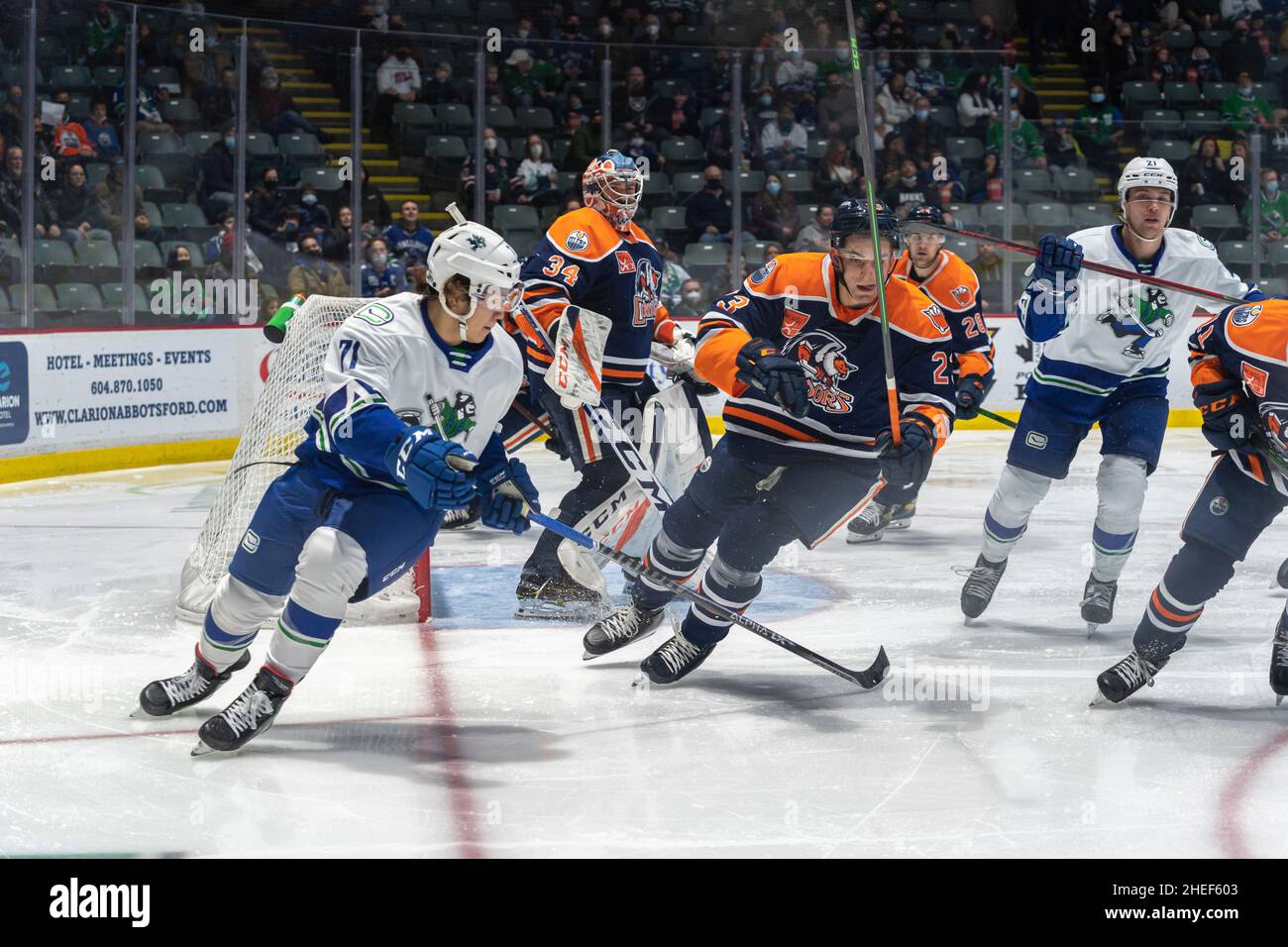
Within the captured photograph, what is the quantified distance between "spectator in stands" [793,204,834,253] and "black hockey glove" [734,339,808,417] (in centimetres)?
612

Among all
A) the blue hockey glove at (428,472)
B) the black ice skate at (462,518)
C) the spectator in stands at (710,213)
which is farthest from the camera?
the spectator in stands at (710,213)

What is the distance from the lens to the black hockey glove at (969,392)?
482 centimetres

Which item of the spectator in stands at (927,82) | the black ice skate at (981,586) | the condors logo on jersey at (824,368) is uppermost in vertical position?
the spectator in stands at (927,82)

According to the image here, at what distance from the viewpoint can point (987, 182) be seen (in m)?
9.91

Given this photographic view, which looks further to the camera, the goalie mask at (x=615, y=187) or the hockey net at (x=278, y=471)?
the goalie mask at (x=615, y=187)

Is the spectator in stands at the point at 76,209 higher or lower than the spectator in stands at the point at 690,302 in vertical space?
higher

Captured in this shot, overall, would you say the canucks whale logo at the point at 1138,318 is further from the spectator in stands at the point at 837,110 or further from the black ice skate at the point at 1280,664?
the spectator in stands at the point at 837,110

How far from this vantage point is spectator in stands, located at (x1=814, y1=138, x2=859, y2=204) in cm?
984

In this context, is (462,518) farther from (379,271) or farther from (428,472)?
(379,271)

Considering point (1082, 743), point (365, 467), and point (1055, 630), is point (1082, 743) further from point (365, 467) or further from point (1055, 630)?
point (365, 467)

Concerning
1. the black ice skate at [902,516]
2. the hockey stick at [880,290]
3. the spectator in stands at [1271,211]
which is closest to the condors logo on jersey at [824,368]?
the hockey stick at [880,290]

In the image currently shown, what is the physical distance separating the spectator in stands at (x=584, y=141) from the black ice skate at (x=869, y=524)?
455 cm

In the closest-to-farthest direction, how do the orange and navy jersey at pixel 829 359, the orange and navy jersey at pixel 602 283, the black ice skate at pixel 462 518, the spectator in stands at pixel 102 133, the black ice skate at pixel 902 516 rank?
the orange and navy jersey at pixel 829 359, the orange and navy jersey at pixel 602 283, the black ice skate at pixel 462 518, the black ice skate at pixel 902 516, the spectator in stands at pixel 102 133
